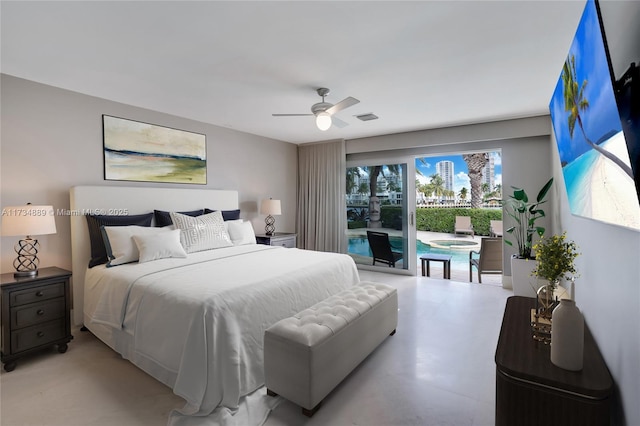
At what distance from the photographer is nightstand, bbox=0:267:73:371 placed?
7.80ft

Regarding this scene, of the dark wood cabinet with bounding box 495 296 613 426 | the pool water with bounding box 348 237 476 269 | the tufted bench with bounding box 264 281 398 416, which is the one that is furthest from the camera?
the pool water with bounding box 348 237 476 269

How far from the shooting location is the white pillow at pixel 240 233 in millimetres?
4059

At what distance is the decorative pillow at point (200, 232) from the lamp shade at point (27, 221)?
3.75 ft

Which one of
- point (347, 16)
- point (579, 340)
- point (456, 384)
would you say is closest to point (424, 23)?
point (347, 16)

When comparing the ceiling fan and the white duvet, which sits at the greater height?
the ceiling fan

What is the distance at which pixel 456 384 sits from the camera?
7.16ft

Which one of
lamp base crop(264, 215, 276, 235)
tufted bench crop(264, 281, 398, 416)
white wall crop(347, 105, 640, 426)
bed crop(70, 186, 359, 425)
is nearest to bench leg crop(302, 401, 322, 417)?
tufted bench crop(264, 281, 398, 416)

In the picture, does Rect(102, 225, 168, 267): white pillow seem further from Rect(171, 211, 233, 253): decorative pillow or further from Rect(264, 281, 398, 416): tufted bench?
Rect(264, 281, 398, 416): tufted bench

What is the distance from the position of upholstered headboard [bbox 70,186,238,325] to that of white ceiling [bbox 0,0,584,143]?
1.05m

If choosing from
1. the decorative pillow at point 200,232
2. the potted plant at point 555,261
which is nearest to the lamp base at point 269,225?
the decorative pillow at point 200,232

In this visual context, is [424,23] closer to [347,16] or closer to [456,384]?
[347,16]

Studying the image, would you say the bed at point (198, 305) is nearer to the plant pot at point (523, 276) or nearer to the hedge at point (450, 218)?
the plant pot at point (523, 276)

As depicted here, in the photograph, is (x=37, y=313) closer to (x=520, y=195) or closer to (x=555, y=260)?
(x=555, y=260)

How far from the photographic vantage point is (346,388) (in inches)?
84.4
